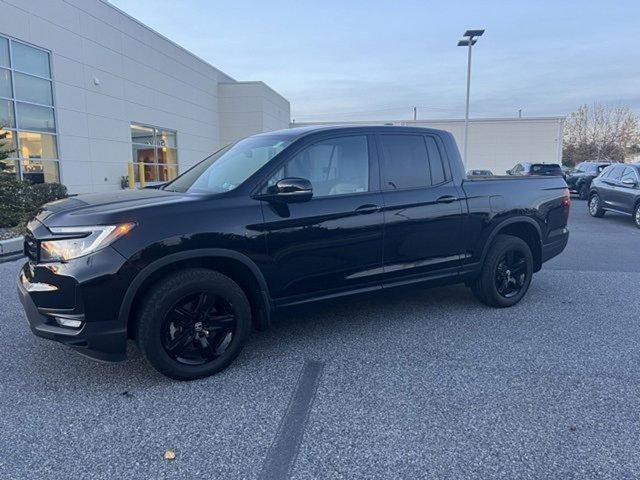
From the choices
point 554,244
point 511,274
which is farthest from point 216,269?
point 554,244

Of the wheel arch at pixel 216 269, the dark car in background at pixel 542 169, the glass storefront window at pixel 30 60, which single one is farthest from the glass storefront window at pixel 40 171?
the dark car in background at pixel 542 169

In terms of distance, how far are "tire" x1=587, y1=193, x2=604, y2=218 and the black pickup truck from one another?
1050cm

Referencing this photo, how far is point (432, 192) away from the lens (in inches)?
175

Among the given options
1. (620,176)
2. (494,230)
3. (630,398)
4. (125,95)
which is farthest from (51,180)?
(620,176)

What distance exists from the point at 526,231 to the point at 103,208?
14.3 ft

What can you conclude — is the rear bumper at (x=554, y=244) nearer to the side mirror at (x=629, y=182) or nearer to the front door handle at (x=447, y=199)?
the front door handle at (x=447, y=199)

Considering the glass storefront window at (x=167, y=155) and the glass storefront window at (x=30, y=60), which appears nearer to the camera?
the glass storefront window at (x=30, y=60)

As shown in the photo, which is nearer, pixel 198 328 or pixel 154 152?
→ pixel 198 328

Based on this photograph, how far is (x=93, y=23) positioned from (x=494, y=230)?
1652 centimetres

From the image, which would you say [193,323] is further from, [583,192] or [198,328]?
[583,192]

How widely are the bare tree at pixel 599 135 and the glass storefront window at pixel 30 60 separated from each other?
179ft

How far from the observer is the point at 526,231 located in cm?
529

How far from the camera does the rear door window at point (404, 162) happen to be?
4.27 meters

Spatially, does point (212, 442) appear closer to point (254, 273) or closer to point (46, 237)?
point (254, 273)
